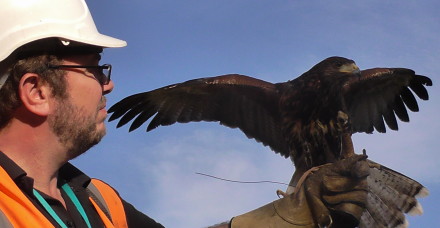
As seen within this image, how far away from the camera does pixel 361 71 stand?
273 inches

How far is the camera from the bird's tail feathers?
5707mm

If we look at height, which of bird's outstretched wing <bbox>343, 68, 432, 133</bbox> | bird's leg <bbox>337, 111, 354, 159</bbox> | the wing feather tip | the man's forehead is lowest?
the man's forehead

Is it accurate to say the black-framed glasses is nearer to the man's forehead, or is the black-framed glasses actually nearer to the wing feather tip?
the man's forehead

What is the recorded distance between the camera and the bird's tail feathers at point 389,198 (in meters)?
5.71

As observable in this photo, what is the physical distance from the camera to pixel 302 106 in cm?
680

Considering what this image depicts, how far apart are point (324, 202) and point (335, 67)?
268 cm

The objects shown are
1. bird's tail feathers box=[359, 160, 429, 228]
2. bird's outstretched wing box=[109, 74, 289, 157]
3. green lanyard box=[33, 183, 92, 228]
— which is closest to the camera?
green lanyard box=[33, 183, 92, 228]

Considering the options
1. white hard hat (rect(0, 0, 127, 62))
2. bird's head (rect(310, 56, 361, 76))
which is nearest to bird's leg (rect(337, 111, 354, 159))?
bird's head (rect(310, 56, 361, 76))

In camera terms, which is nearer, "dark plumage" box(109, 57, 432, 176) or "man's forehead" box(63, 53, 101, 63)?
"man's forehead" box(63, 53, 101, 63)

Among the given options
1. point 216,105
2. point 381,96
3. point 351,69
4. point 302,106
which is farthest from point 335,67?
point 216,105

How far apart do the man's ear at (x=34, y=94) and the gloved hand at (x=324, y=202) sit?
1.92 metres

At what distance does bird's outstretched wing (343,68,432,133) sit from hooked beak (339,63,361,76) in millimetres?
52

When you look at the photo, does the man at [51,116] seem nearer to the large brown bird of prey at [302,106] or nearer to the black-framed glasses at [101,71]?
the black-framed glasses at [101,71]

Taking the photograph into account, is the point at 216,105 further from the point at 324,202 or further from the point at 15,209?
the point at 15,209
